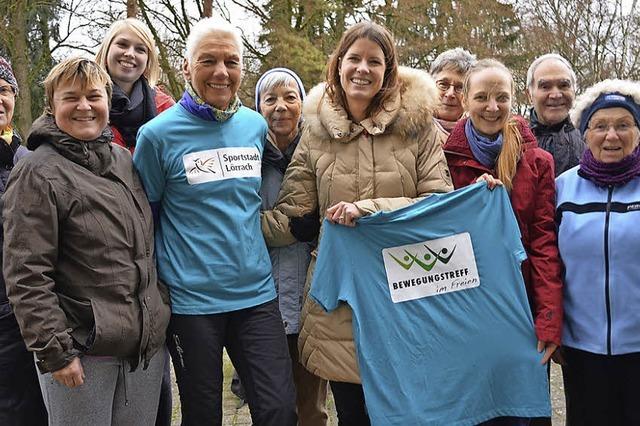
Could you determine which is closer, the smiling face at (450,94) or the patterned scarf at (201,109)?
the patterned scarf at (201,109)

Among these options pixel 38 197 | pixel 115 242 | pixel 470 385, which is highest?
pixel 38 197

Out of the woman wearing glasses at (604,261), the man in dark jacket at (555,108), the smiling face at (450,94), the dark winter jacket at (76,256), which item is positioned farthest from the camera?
the smiling face at (450,94)

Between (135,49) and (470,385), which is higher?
(135,49)

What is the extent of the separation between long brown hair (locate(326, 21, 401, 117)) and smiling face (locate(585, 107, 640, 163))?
3.29 ft

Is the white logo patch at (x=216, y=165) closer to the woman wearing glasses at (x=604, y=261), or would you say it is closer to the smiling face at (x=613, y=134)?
the woman wearing glasses at (x=604, y=261)

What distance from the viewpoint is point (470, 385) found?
323 centimetres

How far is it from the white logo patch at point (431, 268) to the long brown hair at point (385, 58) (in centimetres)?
74

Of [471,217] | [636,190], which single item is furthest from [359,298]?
[636,190]

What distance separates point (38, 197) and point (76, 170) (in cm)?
21

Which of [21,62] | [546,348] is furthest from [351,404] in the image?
[21,62]

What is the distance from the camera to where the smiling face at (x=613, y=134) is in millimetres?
3176

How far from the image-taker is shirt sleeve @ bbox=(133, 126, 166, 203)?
3164 mm

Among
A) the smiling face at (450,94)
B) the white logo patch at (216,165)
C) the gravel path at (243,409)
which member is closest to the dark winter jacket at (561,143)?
the smiling face at (450,94)

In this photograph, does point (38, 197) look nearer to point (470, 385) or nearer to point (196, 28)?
point (196, 28)
